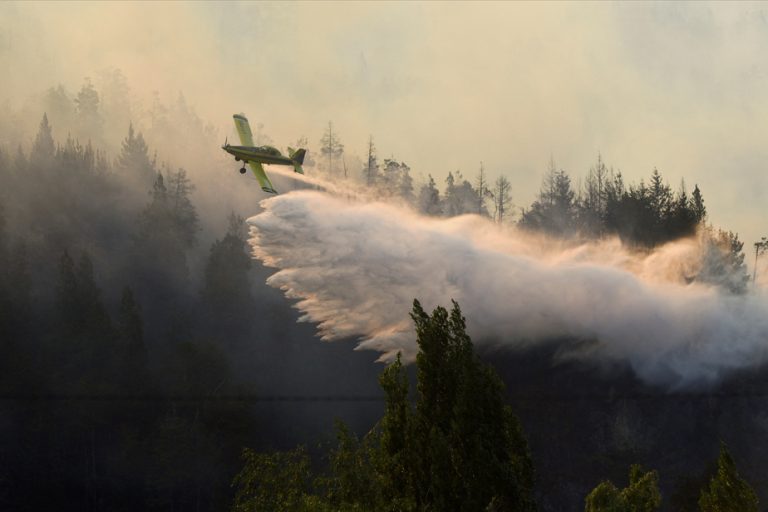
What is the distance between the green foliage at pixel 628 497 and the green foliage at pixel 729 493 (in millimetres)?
4360

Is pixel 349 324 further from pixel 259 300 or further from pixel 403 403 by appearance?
pixel 259 300

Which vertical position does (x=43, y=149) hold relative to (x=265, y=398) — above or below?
above

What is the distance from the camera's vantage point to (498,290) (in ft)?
254

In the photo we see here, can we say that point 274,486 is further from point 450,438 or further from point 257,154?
point 450,438

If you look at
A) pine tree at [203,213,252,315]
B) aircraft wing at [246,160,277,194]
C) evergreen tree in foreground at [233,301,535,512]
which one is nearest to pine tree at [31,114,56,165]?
pine tree at [203,213,252,315]

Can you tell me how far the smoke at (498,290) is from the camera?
66.6 meters

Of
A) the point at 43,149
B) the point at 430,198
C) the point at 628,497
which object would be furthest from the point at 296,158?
the point at 43,149

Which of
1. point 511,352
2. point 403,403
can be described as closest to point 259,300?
point 511,352

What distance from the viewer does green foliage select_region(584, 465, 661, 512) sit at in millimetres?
36344

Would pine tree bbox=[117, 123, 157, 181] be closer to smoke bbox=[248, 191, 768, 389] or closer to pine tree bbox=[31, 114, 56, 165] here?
pine tree bbox=[31, 114, 56, 165]

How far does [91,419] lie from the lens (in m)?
102

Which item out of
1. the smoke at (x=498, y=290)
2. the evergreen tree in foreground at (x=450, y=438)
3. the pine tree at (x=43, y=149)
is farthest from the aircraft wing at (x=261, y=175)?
the pine tree at (x=43, y=149)

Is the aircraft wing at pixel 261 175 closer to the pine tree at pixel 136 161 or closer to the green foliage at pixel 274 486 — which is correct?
the green foliage at pixel 274 486

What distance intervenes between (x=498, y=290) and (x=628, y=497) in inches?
1568
